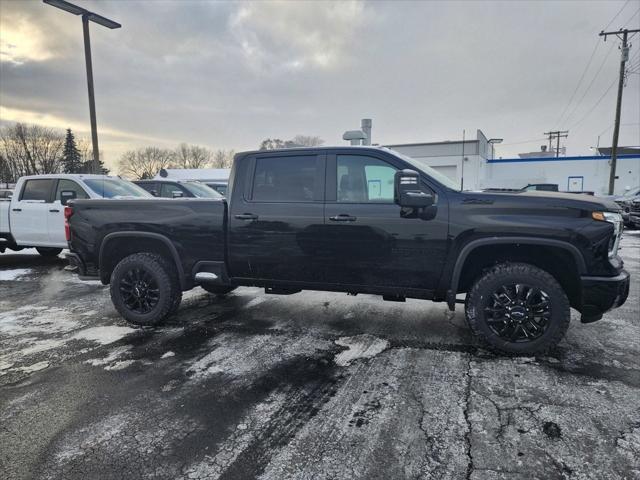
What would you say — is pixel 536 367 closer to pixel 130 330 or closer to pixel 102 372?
pixel 102 372

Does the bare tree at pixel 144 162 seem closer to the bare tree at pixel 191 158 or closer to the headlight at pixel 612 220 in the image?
the bare tree at pixel 191 158

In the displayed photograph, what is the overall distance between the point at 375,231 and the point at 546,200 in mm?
1512

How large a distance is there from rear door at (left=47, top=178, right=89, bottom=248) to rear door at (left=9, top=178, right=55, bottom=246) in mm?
107

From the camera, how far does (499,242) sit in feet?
11.7

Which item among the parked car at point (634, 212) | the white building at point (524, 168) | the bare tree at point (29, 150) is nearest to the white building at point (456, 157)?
the white building at point (524, 168)

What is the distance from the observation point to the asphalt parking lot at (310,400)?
2264mm

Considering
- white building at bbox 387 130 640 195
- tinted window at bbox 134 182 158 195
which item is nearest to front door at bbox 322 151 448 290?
tinted window at bbox 134 182 158 195

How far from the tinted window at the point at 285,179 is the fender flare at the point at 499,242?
1.58 metres

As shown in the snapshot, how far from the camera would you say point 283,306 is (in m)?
5.48

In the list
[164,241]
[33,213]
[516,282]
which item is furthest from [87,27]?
[516,282]

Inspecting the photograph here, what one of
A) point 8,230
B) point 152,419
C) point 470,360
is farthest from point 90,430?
point 8,230

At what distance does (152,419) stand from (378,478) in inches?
61.0

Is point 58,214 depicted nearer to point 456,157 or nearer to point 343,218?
point 343,218

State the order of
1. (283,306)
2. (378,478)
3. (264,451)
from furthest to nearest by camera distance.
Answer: (283,306) < (264,451) < (378,478)
